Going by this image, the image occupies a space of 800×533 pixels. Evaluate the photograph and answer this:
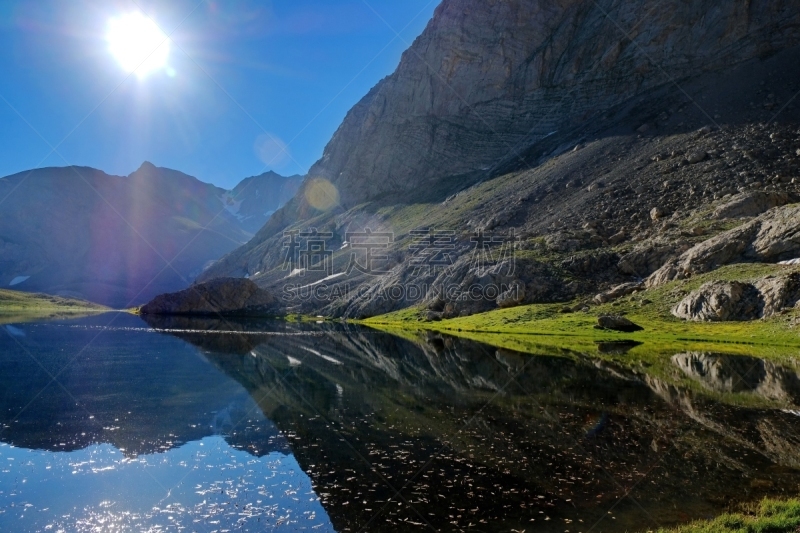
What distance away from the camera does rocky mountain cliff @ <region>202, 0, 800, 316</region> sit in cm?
10088

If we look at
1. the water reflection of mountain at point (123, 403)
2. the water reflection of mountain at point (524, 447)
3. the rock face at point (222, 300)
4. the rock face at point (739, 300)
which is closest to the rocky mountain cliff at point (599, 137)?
the rock face at point (739, 300)

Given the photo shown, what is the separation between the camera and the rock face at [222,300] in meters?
147

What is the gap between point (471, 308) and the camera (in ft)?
321

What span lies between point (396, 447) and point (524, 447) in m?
5.77

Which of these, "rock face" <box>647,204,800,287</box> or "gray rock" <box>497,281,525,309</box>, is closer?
"rock face" <box>647,204,800,287</box>

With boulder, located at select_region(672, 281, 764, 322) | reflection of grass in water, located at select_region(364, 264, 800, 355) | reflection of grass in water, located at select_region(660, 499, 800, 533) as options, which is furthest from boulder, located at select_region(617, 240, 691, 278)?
reflection of grass in water, located at select_region(660, 499, 800, 533)

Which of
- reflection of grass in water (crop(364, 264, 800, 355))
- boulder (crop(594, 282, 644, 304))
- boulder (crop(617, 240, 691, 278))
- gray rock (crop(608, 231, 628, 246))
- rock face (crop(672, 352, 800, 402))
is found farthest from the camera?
gray rock (crop(608, 231, 628, 246))

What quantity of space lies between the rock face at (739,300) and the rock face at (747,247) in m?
9.85

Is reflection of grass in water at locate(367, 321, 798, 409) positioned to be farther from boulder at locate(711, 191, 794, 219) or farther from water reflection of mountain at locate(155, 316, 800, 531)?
boulder at locate(711, 191, 794, 219)

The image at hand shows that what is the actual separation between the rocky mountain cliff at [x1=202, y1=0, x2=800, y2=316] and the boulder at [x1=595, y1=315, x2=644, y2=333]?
70.6 feet

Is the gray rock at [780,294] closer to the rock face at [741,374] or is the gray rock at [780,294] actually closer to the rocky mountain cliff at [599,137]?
the rock face at [741,374]

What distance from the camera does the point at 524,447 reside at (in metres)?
22.6

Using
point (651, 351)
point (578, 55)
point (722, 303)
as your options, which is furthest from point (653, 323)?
point (578, 55)

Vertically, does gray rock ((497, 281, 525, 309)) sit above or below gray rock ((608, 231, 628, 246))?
below
